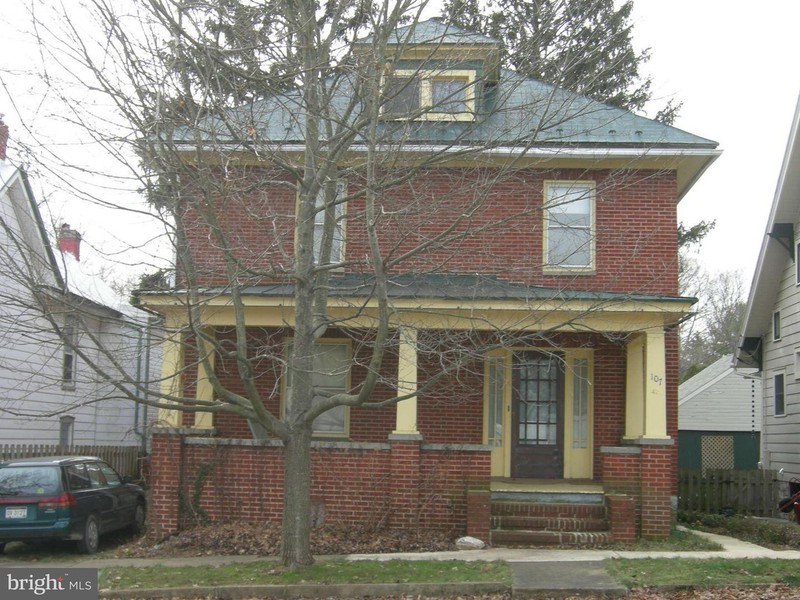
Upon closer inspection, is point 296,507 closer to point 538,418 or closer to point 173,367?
point 173,367

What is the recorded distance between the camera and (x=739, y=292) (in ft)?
186

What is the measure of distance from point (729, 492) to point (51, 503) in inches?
470

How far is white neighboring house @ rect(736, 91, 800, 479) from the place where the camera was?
1742 centimetres

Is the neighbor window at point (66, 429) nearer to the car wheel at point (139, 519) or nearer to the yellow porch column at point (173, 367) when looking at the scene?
the car wheel at point (139, 519)

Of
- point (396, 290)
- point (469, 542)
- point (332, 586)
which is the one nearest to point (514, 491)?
point (469, 542)

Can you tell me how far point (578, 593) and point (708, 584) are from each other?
55.4 inches

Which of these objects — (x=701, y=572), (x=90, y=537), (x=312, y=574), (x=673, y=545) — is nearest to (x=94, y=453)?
(x=90, y=537)

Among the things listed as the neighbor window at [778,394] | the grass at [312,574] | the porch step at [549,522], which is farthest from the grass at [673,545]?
the neighbor window at [778,394]

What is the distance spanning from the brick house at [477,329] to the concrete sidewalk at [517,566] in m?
0.91

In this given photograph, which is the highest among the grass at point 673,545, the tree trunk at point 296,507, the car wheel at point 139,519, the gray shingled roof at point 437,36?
the gray shingled roof at point 437,36

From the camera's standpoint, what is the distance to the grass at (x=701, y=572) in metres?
9.65

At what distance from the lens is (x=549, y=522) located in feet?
41.9

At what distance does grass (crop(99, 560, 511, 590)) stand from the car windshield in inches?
81.4

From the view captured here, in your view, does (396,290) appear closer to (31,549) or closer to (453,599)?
(453,599)
